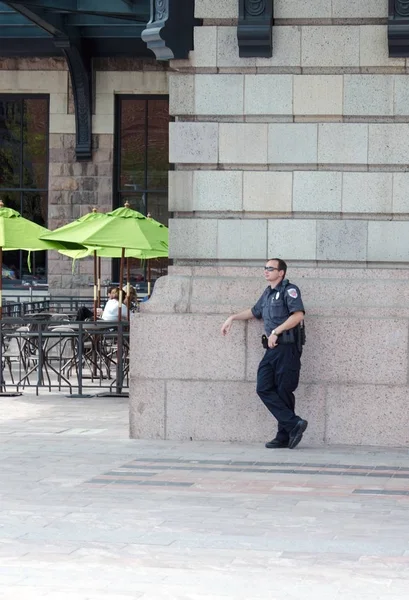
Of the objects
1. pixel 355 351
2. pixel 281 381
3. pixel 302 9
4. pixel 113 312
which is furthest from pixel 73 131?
pixel 281 381

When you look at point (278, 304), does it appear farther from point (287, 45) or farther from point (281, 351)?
point (287, 45)

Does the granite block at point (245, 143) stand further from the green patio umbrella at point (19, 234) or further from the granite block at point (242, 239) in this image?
the green patio umbrella at point (19, 234)

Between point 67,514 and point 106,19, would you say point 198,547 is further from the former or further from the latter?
point 106,19

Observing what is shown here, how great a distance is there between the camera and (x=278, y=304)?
11.1 meters

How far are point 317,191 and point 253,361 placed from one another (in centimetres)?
162

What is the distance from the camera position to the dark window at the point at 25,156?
2442 cm

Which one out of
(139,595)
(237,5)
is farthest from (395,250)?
(139,595)

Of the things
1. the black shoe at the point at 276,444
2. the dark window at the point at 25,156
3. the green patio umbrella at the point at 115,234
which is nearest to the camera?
the black shoe at the point at 276,444

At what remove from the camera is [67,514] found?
8359mm

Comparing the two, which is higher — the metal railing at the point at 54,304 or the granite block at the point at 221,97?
the granite block at the point at 221,97

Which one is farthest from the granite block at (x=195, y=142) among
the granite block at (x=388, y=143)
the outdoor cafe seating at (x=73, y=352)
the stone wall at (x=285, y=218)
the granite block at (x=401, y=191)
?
the outdoor cafe seating at (x=73, y=352)

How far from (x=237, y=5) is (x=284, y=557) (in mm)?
6214

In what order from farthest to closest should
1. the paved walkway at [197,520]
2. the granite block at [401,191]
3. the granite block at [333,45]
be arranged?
the granite block at [333,45]
the granite block at [401,191]
the paved walkway at [197,520]

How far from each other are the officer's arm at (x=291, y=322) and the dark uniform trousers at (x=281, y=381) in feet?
0.50
